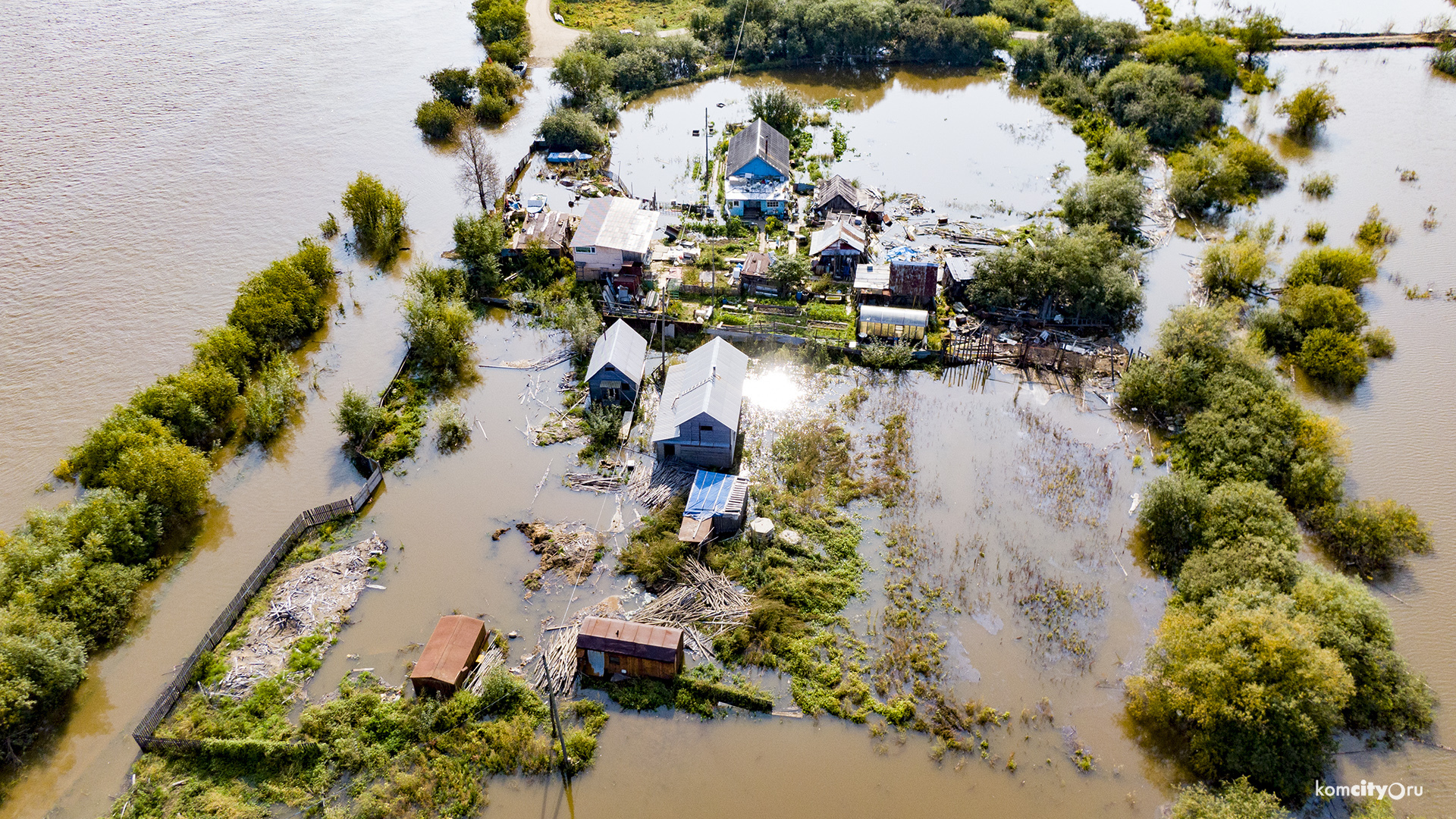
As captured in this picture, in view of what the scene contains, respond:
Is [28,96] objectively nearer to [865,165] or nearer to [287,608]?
[287,608]

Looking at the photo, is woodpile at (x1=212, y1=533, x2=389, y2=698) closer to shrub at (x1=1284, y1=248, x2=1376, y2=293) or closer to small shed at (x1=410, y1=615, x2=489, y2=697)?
small shed at (x1=410, y1=615, x2=489, y2=697)

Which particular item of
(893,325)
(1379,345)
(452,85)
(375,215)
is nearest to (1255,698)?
(893,325)

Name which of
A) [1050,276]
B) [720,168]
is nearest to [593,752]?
[1050,276]

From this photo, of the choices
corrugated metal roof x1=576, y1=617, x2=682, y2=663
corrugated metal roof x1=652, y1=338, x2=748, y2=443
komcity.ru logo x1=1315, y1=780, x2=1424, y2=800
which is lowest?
komcity.ru logo x1=1315, y1=780, x2=1424, y2=800

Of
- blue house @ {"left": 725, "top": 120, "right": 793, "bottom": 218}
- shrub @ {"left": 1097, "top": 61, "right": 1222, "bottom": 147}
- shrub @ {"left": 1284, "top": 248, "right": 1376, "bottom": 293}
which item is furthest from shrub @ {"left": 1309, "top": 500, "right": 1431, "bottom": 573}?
shrub @ {"left": 1097, "top": 61, "right": 1222, "bottom": 147}

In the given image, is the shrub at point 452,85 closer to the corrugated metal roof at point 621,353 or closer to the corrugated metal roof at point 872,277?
the corrugated metal roof at point 621,353

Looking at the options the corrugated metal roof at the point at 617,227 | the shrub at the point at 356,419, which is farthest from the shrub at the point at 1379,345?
the shrub at the point at 356,419
